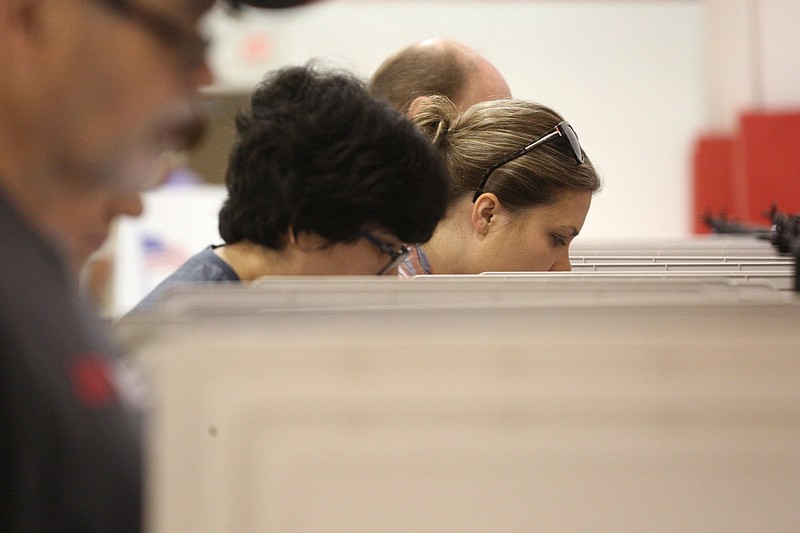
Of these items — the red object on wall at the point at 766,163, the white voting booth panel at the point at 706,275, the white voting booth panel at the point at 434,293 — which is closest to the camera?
the white voting booth panel at the point at 434,293

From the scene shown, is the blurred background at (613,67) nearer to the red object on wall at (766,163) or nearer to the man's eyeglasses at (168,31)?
the red object on wall at (766,163)

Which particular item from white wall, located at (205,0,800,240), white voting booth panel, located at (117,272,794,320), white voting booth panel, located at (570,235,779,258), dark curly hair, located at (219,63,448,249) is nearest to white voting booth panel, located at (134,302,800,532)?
white voting booth panel, located at (117,272,794,320)

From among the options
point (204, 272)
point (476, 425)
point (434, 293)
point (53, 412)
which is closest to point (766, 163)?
point (204, 272)

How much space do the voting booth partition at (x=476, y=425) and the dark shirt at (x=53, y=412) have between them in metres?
0.03

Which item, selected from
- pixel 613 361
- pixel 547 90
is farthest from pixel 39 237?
pixel 547 90

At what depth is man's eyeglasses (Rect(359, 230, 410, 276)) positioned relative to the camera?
4.04 feet

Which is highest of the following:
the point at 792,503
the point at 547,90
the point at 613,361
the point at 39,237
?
the point at 547,90

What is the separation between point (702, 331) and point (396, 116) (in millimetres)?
721

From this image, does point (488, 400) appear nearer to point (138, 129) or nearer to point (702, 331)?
point (702, 331)

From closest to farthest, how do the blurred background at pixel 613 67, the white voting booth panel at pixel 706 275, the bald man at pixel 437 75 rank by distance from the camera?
the white voting booth panel at pixel 706 275
the bald man at pixel 437 75
the blurred background at pixel 613 67

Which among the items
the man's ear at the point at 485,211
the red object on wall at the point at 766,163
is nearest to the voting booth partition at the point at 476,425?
the man's ear at the point at 485,211

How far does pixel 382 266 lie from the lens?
4.14ft

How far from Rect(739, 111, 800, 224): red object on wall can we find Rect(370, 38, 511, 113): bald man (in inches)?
120

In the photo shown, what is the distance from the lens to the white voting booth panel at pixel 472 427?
0.59m
